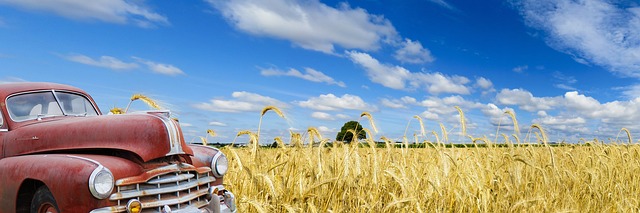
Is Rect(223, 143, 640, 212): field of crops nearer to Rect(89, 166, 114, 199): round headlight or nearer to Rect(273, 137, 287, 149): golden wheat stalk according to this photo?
Rect(273, 137, 287, 149): golden wheat stalk

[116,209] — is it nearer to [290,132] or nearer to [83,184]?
[83,184]

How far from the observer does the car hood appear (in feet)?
12.6

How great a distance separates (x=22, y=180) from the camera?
4.01m

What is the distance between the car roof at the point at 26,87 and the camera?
5117 mm

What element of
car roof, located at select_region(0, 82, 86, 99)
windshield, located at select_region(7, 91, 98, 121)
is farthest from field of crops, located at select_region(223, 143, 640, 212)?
car roof, located at select_region(0, 82, 86, 99)

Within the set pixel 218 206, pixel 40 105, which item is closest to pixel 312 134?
pixel 218 206

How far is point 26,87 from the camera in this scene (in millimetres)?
5242

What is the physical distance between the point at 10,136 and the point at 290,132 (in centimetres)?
264

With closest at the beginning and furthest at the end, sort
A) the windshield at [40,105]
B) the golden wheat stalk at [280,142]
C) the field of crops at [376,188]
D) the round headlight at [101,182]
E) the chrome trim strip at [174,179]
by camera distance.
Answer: the round headlight at [101,182]
the chrome trim strip at [174,179]
the field of crops at [376,188]
the windshield at [40,105]
the golden wheat stalk at [280,142]

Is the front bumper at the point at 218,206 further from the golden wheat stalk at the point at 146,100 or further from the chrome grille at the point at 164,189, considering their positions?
the golden wheat stalk at the point at 146,100

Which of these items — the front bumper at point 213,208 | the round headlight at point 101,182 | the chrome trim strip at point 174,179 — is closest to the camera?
the round headlight at point 101,182

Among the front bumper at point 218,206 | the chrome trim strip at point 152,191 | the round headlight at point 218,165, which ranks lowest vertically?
the front bumper at point 218,206

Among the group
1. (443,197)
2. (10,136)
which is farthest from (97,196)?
(443,197)

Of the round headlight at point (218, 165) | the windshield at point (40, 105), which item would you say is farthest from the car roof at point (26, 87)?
the round headlight at point (218, 165)
